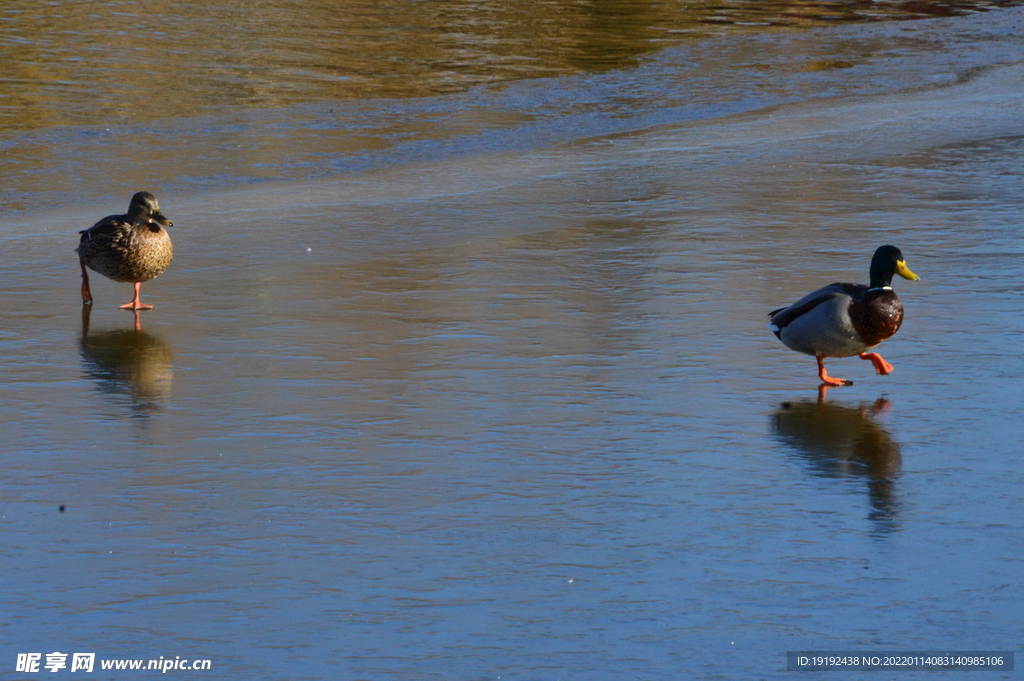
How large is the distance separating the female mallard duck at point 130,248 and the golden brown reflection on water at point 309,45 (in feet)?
25.0

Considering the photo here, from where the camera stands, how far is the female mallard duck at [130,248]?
813 cm

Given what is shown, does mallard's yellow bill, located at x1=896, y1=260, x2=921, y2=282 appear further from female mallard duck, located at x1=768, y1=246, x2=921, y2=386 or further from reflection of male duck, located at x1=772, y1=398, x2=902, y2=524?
reflection of male duck, located at x1=772, y1=398, x2=902, y2=524

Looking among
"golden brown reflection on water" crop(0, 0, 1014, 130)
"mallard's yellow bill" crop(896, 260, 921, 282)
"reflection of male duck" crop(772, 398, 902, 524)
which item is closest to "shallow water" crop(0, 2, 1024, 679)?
"reflection of male duck" crop(772, 398, 902, 524)

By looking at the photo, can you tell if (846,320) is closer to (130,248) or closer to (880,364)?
(880,364)

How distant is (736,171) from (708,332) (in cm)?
495

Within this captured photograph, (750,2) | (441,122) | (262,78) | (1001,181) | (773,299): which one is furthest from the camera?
(750,2)

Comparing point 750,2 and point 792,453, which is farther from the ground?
point 750,2

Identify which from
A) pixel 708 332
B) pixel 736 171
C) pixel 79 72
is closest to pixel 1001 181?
pixel 736 171

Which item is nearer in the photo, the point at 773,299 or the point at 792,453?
the point at 792,453

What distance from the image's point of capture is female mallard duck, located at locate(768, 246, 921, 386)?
20.7 ft

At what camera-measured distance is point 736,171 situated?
11.9m

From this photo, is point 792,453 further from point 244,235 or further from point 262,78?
point 262,78

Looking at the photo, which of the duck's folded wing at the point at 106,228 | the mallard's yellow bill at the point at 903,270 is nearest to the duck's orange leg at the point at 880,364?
the mallard's yellow bill at the point at 903,270

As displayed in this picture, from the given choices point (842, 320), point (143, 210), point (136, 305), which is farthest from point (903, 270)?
point (143, 210)
